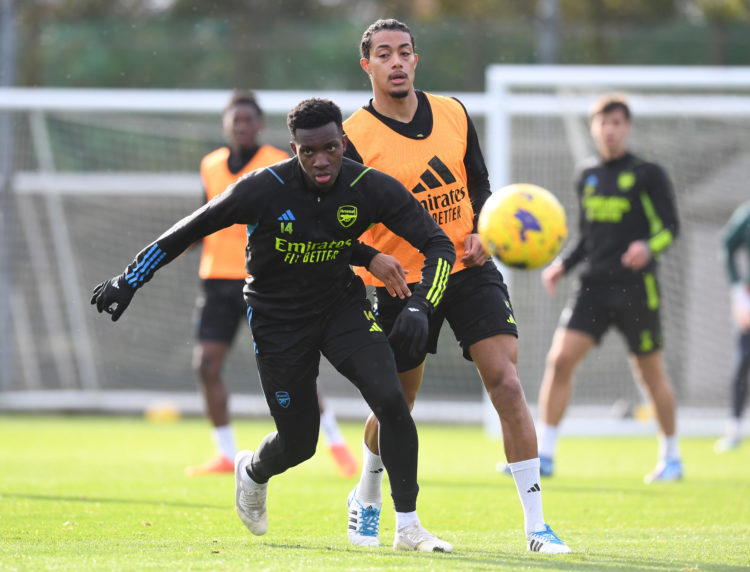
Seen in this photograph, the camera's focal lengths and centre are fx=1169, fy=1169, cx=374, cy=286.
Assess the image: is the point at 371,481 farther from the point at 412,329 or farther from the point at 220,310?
the point at 220,310

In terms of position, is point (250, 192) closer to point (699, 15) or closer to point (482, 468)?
point (482, 468)

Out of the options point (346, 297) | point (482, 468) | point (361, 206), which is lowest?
point (482, 468)

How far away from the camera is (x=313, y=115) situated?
5.00 metres

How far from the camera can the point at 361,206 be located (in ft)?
16.9

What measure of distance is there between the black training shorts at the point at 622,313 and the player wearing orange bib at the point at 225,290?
2036mm

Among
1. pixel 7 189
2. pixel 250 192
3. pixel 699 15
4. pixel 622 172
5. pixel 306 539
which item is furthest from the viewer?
pixel 699 15

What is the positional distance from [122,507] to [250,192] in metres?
2.54

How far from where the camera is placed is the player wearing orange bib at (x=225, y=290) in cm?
880

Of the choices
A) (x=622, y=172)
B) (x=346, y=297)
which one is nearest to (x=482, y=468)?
(x=622, y=172)

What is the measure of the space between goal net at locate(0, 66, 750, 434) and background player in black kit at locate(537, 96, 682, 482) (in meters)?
3.00

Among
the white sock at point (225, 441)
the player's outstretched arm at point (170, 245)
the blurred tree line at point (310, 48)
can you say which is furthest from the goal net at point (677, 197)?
the player's outstretched arm at point (170, 245)

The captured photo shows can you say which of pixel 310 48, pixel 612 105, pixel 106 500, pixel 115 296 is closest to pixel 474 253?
pixel 115 296

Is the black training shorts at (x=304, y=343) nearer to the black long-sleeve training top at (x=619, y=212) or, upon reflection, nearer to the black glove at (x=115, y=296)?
the black glove at (x=115, y=296)

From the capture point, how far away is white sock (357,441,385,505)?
5.58 meters
